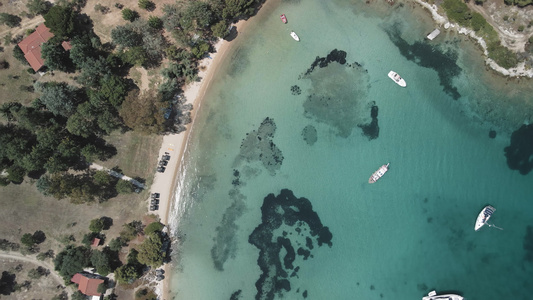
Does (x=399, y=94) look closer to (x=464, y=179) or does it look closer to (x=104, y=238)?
(x=464, y=179)

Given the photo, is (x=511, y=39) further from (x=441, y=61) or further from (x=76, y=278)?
(x=76, y=278)

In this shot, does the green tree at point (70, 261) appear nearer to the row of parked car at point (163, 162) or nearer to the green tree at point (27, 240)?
the green tree at point (27, 240)

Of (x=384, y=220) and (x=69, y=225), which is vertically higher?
(x=384, y=220)

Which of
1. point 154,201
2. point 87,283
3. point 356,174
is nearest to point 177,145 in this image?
point 154,201

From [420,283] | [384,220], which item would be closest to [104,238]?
[384,220]

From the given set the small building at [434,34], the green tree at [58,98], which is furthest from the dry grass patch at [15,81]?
the small building at [434,34]

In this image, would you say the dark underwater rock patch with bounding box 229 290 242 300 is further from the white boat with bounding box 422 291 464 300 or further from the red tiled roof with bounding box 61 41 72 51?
the red tiled roof with bounding box 61 41 72 51
